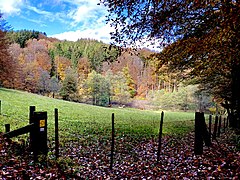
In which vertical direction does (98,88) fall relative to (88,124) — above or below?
above

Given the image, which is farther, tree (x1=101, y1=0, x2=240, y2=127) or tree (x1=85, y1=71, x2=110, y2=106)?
tree (x1=85, y1=71, x2=110, y2=106)

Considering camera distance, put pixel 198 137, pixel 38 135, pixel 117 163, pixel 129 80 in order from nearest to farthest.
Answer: pixel 38 135, pixel 198 137, pixel 117 163, pixel 129 80

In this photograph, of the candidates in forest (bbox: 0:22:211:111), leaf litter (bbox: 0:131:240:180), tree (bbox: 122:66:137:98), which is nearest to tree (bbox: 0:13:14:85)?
forest (bbox: 0:22:211:111)

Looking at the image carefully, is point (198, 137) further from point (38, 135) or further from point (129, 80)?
point (129, 80)

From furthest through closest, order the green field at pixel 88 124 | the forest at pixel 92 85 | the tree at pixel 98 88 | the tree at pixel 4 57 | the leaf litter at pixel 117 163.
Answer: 1. the tree at pixel 98 88
2. the forest at pixel 92 85
3. the tree at pixel 4 57
4. the green field at pixel 88 124
5. the leaf litter at pixel 117 163

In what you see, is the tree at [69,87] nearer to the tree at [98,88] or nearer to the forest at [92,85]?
the forest at [92,85]

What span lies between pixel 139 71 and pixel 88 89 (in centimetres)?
5027

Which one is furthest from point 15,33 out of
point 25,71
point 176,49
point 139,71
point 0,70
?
point 176,49

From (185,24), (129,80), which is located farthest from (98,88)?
(185,24)

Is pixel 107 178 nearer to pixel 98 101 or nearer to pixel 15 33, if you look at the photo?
pixel 98 101

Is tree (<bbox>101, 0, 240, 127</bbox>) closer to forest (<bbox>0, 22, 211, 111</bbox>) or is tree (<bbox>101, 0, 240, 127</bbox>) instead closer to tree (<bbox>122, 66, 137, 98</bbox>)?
forest (<bbox>0, 22, 211, 111</bbox>)

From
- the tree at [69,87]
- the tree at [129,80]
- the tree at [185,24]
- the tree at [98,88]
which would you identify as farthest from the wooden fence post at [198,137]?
the tree at [129,80]

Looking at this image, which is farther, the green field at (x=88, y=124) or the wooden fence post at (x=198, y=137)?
the green field at (x=88, y=124)

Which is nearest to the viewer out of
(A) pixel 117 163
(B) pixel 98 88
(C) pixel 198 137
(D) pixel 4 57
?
(C) pixel 198 137
